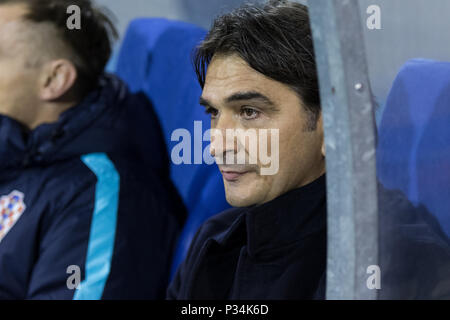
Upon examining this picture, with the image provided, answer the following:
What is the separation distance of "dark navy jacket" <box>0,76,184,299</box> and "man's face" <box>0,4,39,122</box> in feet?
0.15

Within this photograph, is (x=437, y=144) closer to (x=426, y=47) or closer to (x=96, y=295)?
(x=426, y=47)

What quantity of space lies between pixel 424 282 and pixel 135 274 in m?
0.74

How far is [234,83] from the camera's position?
65cm

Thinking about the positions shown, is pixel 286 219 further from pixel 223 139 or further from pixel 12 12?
pixel 12 12

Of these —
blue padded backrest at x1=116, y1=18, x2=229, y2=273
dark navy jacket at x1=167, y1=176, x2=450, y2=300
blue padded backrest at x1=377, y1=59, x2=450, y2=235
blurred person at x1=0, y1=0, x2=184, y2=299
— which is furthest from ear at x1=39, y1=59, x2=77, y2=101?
blue padded backrest at x1=377, y1=59, x2=450, y2=235

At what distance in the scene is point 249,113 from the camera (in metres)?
0.64

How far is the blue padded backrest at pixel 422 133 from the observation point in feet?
1.96

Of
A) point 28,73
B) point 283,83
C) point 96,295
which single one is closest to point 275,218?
point 283,83

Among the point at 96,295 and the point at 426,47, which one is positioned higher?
the point at 426,47

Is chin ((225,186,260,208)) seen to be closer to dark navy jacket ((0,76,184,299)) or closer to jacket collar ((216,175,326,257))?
jacket collar ((216,175,326,257))

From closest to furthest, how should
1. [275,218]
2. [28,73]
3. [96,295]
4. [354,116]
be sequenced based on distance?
1. [354,116]
2. [275,218]
3. [96,295]
4. [28,73]

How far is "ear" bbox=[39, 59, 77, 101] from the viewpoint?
1363 millimetres

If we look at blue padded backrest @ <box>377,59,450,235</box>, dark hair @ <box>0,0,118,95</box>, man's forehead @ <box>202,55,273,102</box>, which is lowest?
blue padded backrest @ <box>377,59,450,235</box>

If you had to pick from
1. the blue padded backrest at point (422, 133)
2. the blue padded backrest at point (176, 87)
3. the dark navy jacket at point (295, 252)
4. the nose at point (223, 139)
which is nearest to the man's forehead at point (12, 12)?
the blue padded backrest at point (176, 87)
